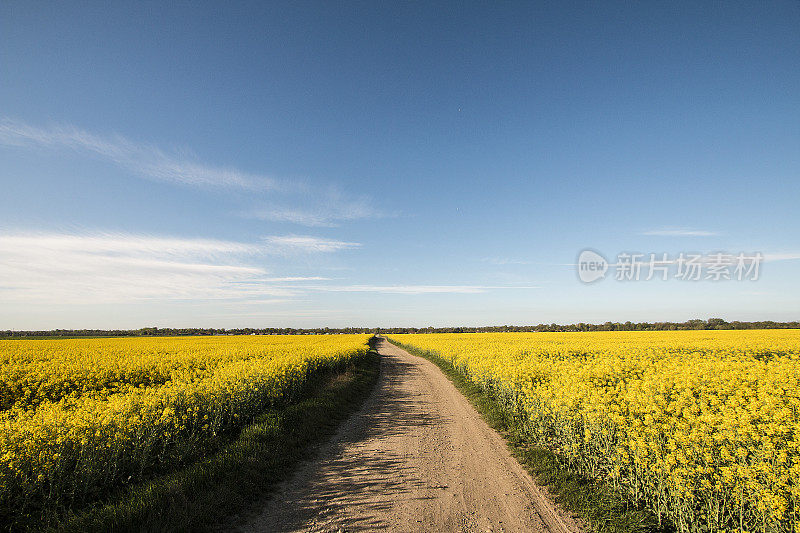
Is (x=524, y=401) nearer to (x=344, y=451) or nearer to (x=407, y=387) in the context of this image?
(x=344, y=451)

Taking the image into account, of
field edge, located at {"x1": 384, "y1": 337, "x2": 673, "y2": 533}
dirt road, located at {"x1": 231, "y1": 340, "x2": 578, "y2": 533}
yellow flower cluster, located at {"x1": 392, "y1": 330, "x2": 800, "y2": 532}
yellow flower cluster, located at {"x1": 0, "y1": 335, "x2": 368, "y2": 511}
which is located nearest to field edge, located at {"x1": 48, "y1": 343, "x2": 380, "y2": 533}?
dirt road, located at {"x1": 231, "y1": 340, "x2": 578, "y2": 533}

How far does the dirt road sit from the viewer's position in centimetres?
475

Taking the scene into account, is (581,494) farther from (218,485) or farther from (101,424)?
(101,424)

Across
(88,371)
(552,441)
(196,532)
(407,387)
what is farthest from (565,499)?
(88,371)

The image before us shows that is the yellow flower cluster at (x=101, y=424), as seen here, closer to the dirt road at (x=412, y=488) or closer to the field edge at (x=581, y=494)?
the dirt road at (x=412, y=488)

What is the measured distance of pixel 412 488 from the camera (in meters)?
5.79

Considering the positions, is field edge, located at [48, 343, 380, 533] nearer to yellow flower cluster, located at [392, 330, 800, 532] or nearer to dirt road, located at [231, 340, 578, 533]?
dirt road, located at [231, 340, 578, 533]

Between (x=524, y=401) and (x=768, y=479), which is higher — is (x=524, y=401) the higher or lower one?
the lower one

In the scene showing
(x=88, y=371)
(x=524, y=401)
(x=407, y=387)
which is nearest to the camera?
(x=524, y=401)

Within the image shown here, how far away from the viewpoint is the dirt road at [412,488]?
15.6 ft

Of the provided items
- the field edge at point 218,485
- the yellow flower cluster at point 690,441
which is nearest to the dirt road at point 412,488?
the field edge at point 218,485

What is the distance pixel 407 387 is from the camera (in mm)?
15977

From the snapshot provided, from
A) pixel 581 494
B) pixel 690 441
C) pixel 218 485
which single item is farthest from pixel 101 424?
pixel 690 441

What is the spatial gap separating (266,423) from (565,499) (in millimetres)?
6762
